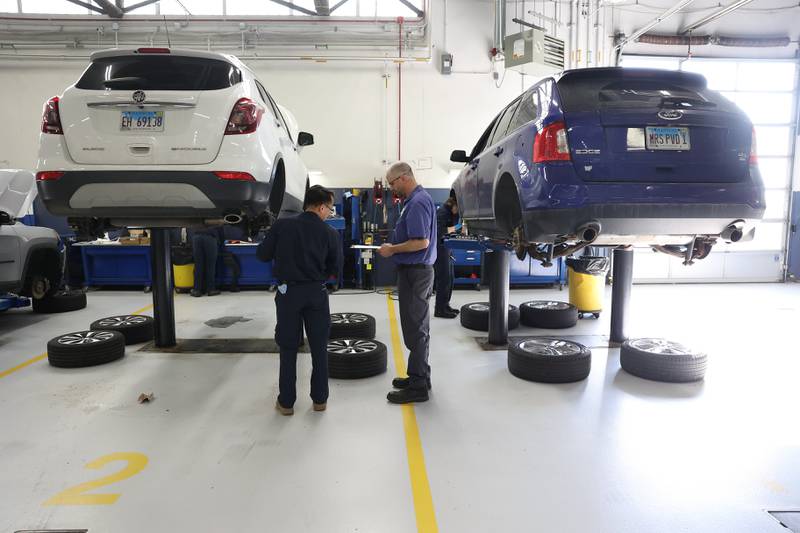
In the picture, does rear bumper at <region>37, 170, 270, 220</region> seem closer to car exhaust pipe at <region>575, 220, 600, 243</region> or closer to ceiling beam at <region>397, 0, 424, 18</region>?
car exhaust pipe at <region>575, 220, 600, 243</region>

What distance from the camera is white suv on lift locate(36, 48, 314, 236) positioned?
3383mm

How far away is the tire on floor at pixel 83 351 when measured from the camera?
4219mm

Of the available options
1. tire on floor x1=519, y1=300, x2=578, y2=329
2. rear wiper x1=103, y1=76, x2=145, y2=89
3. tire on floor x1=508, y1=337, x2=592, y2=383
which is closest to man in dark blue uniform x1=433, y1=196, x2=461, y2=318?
tire on floor x1=519, y1=300, x2=578, y2=329

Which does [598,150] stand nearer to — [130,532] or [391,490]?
[391,490]

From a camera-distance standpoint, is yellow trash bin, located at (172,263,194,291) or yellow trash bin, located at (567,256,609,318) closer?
yellow trash bin, located at (567,256,609,318)

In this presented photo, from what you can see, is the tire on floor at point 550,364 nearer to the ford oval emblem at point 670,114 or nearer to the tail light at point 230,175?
the ford oval emblem at point 670,114

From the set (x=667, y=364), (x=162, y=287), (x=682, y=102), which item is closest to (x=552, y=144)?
(x=682, y=102)

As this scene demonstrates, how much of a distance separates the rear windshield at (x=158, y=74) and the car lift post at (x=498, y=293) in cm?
287

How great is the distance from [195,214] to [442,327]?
331 cm

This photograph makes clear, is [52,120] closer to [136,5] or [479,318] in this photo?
[479,318]

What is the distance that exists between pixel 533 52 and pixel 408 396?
23.5 feet

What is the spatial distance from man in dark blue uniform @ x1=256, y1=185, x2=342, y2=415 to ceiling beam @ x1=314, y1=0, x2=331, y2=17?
7.74 meters

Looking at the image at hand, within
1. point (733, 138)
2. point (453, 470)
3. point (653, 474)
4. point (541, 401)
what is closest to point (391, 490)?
point (453, 470)

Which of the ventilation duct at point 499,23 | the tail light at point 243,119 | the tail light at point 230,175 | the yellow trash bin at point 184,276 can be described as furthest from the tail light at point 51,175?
the ventilation duct at point 499,23
